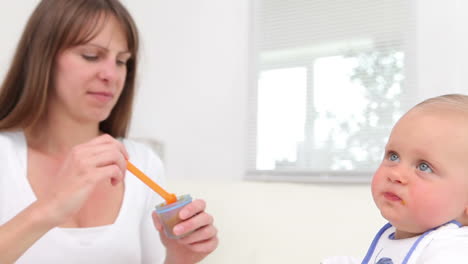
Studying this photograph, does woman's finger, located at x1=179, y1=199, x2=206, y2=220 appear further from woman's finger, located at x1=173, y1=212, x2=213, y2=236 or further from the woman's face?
the woman's face

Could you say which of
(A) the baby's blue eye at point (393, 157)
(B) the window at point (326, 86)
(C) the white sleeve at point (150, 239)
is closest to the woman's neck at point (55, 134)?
(C) the white sleeve at point (150, 239)

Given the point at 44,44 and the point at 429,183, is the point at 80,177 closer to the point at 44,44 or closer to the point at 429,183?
the point at 44,44

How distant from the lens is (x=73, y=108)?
1.39 metres

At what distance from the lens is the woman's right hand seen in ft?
3.29

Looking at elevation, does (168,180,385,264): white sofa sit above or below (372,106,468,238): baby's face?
below

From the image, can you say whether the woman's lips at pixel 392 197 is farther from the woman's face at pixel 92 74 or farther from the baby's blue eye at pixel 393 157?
the woman's face at pixel 92 74

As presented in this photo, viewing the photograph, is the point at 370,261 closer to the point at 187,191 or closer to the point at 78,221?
the point at 78,221

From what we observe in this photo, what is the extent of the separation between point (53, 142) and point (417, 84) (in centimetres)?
170

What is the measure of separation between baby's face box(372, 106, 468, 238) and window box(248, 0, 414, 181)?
1.64 meters

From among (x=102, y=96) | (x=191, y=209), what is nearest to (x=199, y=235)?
(x=191, y=209)

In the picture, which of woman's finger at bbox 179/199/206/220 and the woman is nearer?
woman's finger at bbox 179/199/206/220

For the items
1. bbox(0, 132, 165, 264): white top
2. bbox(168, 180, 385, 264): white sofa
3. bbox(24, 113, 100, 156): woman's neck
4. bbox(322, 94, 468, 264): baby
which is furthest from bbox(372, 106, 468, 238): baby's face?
bbox(24, 113, 100, 156): woman's neck

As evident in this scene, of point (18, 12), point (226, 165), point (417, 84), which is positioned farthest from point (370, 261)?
point (226, 165)

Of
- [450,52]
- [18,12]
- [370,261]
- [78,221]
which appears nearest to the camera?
[370,261]
